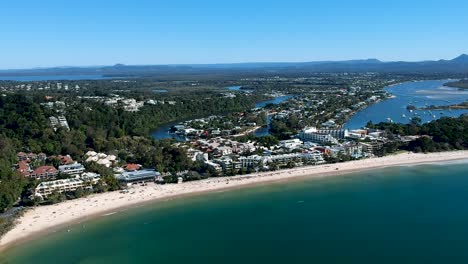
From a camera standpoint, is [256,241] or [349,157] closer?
[256,241]

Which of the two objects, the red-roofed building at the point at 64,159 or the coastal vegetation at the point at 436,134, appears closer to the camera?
the red-roofed building at the point at 64,159

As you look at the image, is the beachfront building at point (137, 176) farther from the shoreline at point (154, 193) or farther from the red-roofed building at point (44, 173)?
the red-roofed building at point (44, 173)

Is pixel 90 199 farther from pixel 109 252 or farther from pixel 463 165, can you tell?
pixel 463 165

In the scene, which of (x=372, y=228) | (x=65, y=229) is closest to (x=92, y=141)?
(x=65, y=229)

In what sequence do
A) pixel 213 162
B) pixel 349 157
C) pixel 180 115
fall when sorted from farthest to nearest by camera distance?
pixel 180 115
pixel 349 157
pixel 213 162

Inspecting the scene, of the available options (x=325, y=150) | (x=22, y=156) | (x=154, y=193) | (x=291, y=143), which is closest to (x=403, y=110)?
(x=291, y=143)

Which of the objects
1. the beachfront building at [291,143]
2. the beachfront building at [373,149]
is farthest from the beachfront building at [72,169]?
the beachfront building at [373,149]

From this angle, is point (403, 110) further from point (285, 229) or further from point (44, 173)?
point (44, 173)
